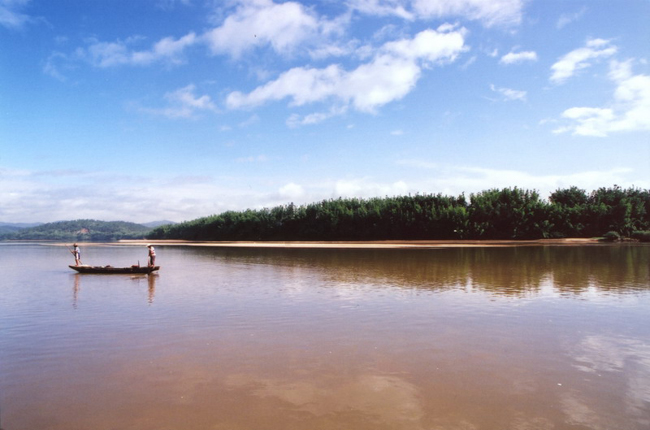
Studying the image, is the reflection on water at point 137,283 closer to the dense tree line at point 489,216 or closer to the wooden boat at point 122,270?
the wooden boat at point 122,270

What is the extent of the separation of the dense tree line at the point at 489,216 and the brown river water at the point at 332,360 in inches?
2233

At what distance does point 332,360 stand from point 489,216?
71293 millimetres

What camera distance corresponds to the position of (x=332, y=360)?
379 inches

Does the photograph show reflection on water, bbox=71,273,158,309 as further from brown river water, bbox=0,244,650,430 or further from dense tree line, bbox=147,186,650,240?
dense tree line, bbox=147,186,650,240

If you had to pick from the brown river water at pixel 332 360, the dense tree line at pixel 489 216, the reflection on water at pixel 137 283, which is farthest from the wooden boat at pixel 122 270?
the dense tree line at pixel 489 216

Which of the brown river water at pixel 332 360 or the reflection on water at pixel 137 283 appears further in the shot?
the reflection on water at pixel 137 283

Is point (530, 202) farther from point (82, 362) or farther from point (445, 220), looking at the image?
point (82, 362)

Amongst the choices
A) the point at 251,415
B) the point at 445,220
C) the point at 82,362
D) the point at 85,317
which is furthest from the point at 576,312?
the point at 445,220

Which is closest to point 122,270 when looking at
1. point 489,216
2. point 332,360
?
point 332,360

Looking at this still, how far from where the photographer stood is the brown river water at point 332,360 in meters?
6.82

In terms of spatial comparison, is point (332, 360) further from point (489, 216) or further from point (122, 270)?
point (489, 216)

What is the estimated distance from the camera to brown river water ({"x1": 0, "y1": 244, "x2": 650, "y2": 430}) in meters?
6.82

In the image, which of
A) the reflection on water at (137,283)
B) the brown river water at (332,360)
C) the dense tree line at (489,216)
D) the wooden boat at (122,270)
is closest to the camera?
the brown river water at (332,360)

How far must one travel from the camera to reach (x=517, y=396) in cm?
746
